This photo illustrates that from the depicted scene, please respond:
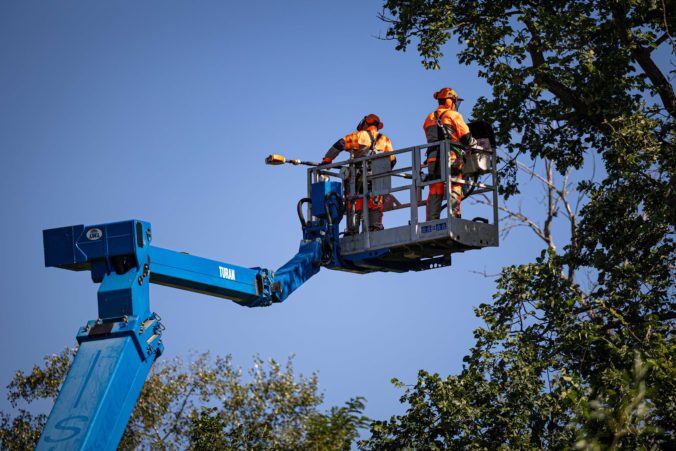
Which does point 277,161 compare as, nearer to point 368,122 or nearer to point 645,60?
point 368,122

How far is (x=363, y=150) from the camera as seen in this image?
17.8 metres

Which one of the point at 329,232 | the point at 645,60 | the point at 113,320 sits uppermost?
the point at 645,60

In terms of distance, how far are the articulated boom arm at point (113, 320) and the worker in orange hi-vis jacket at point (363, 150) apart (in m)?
3.31

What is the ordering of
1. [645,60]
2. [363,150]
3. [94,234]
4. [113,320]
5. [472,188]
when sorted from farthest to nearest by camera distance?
[645,60]
[363,150]
[472,188]
[94,234]
[113,320]

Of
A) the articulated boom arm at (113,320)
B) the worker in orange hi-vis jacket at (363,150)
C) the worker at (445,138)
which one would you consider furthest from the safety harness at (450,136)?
the articulated boom arm at (113,320)

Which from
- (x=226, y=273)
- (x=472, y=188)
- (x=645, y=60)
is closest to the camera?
(x=226, y=273)

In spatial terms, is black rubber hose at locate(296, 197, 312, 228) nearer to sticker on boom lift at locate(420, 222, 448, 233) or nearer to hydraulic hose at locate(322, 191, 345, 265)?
hydraulic hose at locate(322, 191, 345, 265)

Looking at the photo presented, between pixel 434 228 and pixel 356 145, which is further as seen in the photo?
pixel 356 145

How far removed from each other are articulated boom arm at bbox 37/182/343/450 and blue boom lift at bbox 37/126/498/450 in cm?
1

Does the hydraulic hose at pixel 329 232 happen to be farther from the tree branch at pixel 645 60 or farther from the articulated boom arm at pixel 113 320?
the tree branch at pixel 645 60

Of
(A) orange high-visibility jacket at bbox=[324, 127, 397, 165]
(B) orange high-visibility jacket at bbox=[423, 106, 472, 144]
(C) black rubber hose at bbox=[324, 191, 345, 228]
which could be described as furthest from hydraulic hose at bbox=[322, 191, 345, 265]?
(B) orange high-visibility jacket at bbox=[423, 106, 472, 144]

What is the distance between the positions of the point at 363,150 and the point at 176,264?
5.36m

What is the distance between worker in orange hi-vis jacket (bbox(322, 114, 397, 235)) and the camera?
17266mm

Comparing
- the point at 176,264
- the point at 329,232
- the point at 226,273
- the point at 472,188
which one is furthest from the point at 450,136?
the point at 176,264
